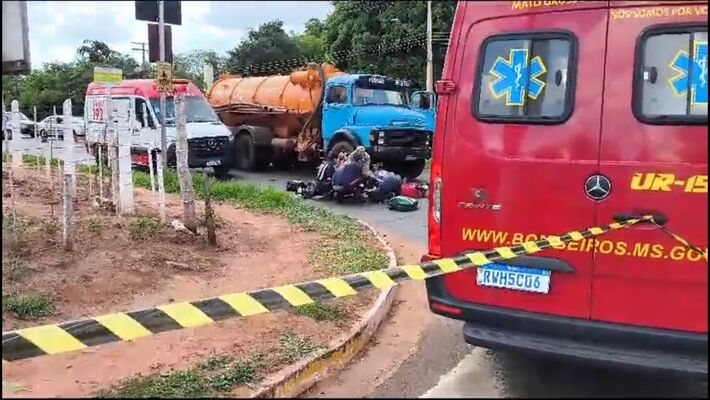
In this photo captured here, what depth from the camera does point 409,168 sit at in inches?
639

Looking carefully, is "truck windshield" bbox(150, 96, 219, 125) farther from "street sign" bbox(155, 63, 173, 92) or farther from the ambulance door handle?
the ambulance door handle

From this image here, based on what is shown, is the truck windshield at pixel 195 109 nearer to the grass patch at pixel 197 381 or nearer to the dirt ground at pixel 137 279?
the dirt ground at pixel 137 279

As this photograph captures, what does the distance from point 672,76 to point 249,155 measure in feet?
50.6

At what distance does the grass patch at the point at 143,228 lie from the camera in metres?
6.88

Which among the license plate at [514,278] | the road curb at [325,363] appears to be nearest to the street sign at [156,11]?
the road curb at [325,363]

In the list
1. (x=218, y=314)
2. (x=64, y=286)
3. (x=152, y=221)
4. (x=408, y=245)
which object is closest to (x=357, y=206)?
(x=408, y=245)

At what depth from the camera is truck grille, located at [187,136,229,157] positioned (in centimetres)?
1534

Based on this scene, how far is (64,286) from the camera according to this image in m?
5.21

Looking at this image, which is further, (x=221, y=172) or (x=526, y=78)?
(x=221, y=172)

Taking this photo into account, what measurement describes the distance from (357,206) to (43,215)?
591 centimetres

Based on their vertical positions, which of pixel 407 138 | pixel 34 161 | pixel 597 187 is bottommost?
pixel 34 161

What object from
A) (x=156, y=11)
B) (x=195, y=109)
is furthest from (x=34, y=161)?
(x=156, y=11)

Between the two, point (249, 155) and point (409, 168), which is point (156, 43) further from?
point (249, 155)

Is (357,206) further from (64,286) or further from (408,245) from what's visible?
(64,286)
